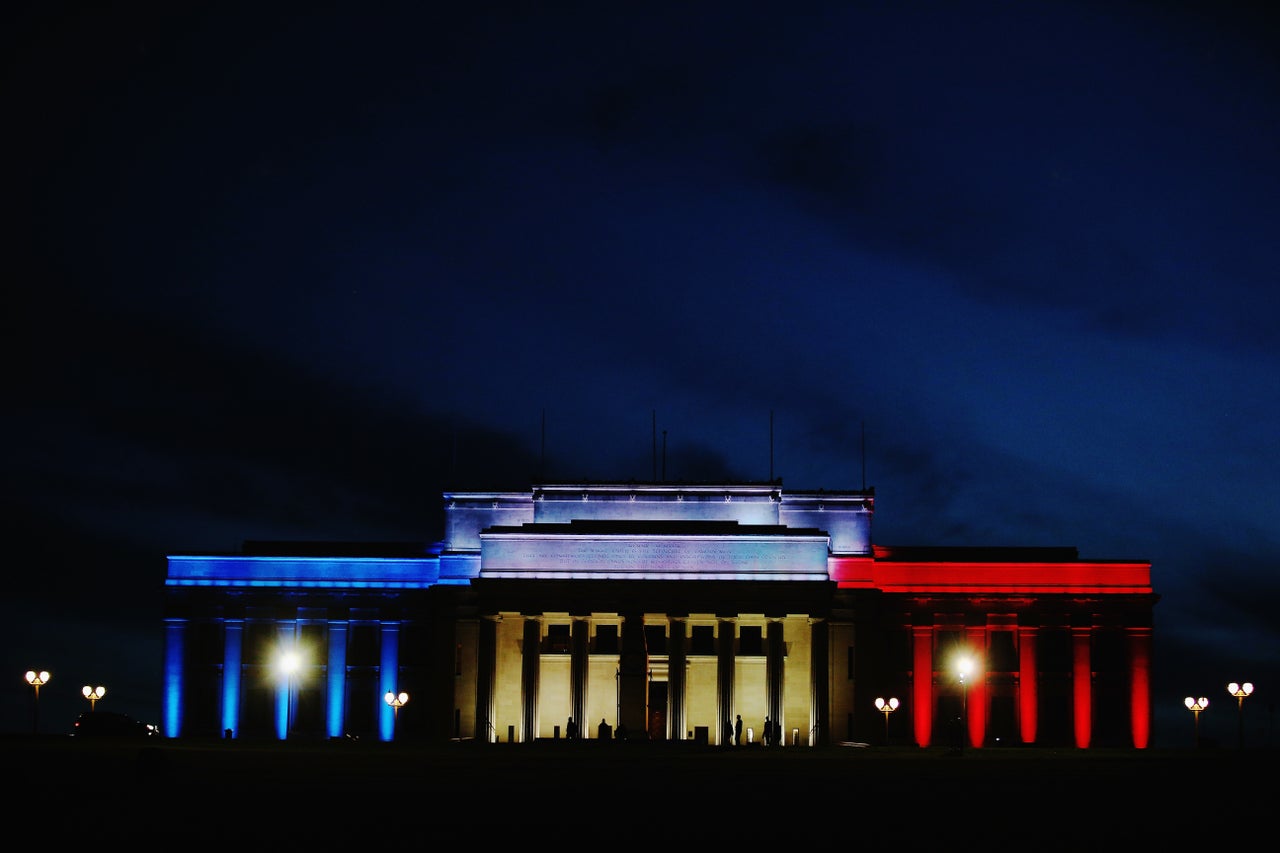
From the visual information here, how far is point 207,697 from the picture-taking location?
94000 millimetres

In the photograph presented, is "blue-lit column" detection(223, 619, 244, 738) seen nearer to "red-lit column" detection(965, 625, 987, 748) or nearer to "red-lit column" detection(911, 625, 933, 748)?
"red-lit column" detection(911, 625, 933, 748)

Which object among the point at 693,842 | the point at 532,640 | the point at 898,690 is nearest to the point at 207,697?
the point at 532,640

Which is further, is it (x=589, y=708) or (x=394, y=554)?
(x=394, y=554)

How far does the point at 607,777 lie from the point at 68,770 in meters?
14.0

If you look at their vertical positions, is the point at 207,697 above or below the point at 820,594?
below

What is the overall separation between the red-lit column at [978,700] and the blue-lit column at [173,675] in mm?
44463

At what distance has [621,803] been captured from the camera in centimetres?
3259

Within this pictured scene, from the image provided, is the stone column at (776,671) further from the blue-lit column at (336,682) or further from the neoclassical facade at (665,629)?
the blue-lit column at (336,682)

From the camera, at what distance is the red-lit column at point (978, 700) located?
92375 millimetres

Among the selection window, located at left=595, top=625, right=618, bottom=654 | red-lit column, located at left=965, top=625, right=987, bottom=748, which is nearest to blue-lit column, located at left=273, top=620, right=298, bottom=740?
window, located at left=595, top=625, right=618, bottom=654

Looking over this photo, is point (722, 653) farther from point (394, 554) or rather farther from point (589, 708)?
point (394, 554)

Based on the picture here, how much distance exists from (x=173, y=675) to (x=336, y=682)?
30.3 ft

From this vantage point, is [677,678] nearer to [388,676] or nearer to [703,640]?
[703,640]

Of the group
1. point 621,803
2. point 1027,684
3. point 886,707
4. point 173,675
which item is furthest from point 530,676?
point 621,803
